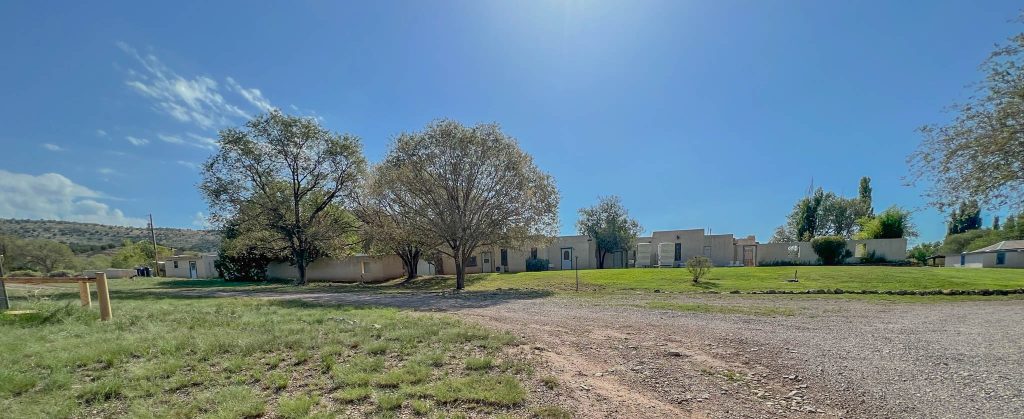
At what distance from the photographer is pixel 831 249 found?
3300cm

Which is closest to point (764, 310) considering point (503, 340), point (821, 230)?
point (503, 340)

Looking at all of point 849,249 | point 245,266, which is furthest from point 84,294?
point 849,249

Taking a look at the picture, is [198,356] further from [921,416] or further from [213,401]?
[921,416]

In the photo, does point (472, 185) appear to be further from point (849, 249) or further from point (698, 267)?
point (849, 249)

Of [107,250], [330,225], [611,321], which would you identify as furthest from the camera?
[107,250]

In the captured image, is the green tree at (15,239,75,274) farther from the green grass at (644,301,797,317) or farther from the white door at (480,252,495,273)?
the green grass at (644,301,797,317)

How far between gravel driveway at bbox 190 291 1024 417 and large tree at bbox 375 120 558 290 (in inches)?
417

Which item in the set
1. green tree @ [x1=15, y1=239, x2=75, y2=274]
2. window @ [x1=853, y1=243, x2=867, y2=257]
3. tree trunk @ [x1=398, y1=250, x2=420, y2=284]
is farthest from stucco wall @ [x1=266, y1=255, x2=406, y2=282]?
window @ [x1=853, y1=243, x2=867, y2=257]

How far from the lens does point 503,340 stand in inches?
245

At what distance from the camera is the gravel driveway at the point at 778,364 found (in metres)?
4.12

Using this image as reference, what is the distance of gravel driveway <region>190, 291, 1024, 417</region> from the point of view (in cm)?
412

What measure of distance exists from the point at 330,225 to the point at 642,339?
24.9 meters

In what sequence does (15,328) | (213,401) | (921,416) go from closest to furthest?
(921,416)
(213,401)
(15,328)

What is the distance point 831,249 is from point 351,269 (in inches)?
1468
